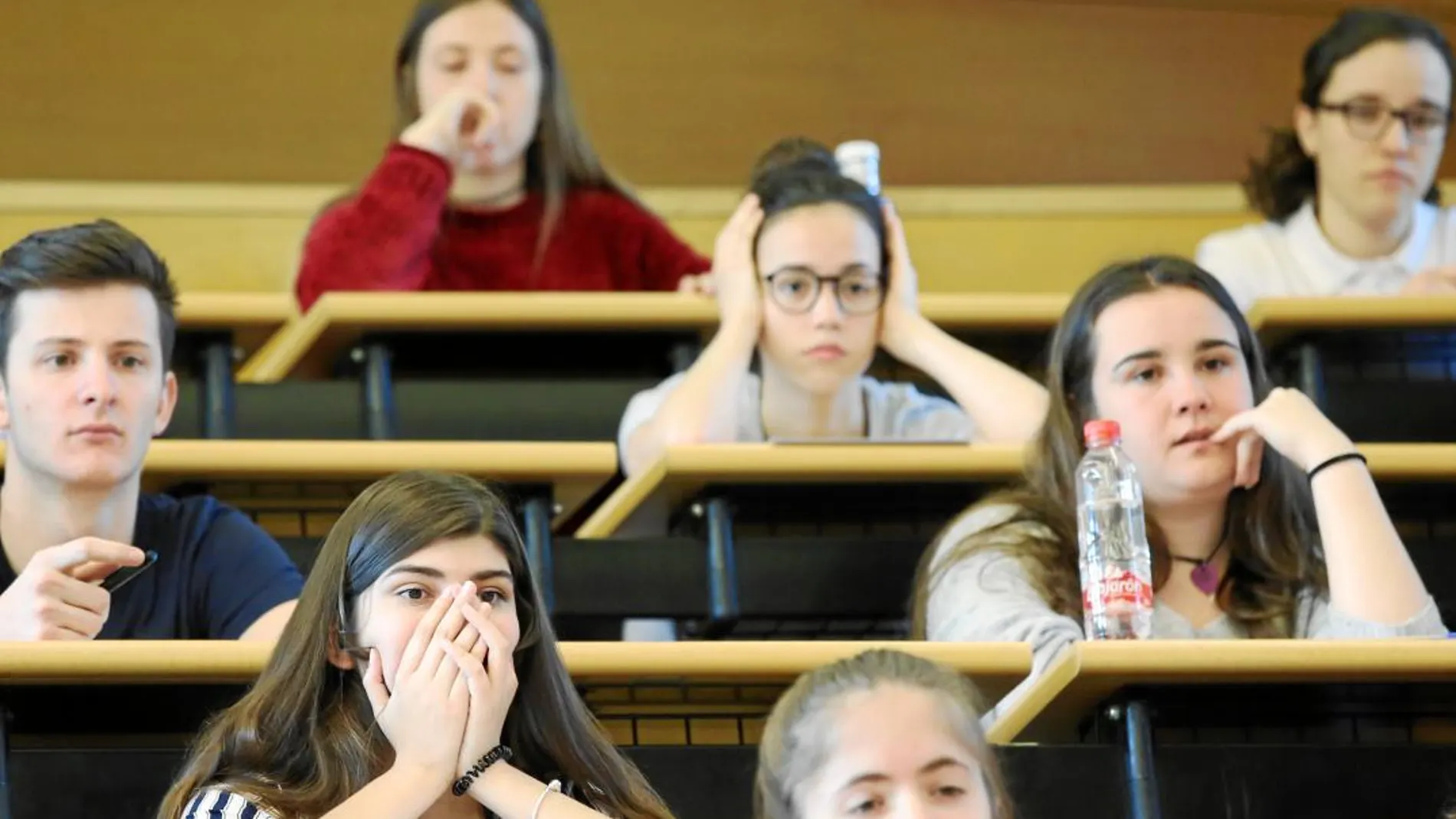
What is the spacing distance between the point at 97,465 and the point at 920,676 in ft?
2.67

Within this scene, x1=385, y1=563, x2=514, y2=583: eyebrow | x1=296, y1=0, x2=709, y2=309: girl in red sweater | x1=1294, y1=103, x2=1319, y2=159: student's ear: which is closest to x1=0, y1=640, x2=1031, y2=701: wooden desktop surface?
x1=385, y1=563, x2=514, y2=583: eyebrow

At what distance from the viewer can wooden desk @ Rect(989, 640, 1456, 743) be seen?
1.76 m

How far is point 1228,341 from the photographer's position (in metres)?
2.26

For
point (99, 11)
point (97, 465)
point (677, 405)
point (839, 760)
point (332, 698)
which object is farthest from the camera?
point (99, 11)

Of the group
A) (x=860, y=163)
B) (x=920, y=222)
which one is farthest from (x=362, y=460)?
(x=920, y=222)

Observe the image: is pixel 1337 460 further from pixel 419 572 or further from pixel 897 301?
pixel 419 572

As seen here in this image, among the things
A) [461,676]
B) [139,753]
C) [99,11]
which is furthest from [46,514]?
[99,11]

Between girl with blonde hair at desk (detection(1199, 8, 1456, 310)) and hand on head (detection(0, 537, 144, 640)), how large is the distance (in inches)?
62.4

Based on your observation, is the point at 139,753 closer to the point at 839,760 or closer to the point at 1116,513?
the point at 839,760

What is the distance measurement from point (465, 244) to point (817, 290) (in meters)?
0.65

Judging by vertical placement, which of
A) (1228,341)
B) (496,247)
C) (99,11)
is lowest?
(1228,341)

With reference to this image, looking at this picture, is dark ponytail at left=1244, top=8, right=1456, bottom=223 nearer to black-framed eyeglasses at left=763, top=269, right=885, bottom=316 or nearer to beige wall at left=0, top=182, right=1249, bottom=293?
beige wall at left=0, top=182, right=1249, bottom=293

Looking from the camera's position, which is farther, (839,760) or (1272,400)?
(1272,400)

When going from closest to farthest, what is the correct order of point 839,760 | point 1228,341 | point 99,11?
point 839,760, point 1228,341, point 99,11
